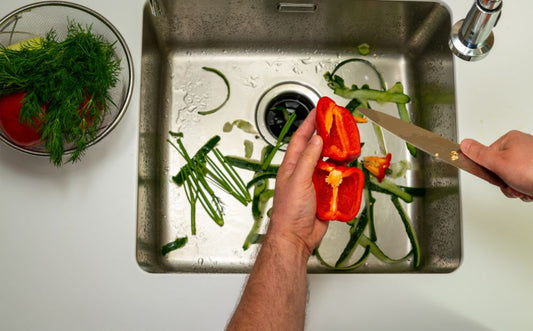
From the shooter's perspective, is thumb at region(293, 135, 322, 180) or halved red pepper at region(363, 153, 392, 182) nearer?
thumb at region(293, 135, 322, 180)

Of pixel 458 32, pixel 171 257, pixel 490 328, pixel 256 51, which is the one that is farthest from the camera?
pixel 256 51

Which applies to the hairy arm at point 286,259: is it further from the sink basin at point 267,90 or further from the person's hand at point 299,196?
the sink basin at point 267,90

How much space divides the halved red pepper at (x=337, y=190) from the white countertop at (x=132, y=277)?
5.7 inches

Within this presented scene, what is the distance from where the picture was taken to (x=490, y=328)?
845 millimetres

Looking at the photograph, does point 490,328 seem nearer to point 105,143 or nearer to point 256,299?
point 256,299

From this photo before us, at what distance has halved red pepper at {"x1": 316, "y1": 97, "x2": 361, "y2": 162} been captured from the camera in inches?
31.9

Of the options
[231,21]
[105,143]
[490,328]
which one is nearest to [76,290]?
[105,143]

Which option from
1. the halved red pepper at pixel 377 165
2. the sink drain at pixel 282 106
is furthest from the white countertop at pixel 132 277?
the sink drain at pixel 282 106

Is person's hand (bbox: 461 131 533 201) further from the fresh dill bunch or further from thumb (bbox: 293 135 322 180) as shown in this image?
the fresh dill bunch

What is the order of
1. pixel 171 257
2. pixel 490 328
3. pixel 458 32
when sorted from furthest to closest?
pixel 171 257 → pixel 490 328 → pixel 458 32

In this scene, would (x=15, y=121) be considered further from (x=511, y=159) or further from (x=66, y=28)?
(x=511, y=159)

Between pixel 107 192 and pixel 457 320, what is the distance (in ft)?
2.37

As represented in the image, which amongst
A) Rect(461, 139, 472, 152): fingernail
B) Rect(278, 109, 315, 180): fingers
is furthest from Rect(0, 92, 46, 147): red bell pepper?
Rect(461, 139, 472, 152): fingernail

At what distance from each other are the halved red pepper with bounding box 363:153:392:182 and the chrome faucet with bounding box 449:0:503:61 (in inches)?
13.7
